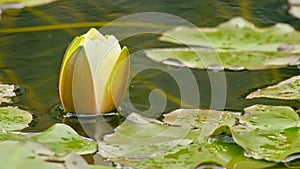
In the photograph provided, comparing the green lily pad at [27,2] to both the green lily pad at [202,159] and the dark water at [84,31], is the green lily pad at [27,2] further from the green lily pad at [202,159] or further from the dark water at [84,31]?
the green lily pad at [202,159]

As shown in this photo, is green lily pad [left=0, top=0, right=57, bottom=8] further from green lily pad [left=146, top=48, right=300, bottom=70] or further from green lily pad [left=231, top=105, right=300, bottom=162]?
green lily pad [left=231, top=105, right=300, bottom=162]

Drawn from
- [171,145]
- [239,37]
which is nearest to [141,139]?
[171,145]

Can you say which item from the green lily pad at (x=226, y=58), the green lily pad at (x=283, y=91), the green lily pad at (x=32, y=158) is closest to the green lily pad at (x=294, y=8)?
the green lily pad at (x=226, y=58)

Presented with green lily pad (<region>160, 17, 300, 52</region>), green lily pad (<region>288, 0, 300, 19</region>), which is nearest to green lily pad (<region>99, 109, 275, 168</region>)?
green lily pad (<region>160, 17, 300, 52</region>)

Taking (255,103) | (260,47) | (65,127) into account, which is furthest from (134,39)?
(65,127)

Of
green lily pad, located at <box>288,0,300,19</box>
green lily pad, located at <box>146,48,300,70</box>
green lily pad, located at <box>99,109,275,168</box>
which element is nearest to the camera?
green lily pad, located at <box>99,109,275,168</box>
